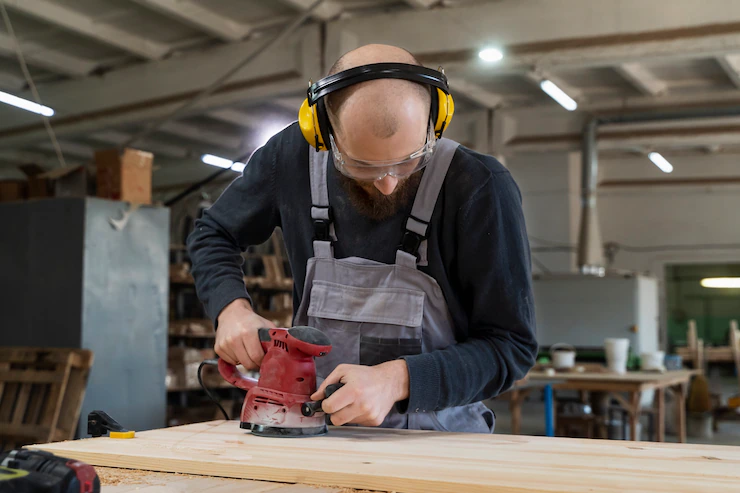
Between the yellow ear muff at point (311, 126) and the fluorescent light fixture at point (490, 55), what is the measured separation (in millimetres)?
5066

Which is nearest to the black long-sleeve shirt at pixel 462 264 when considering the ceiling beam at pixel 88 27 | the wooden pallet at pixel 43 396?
the wooden pallet at pixel 43 396

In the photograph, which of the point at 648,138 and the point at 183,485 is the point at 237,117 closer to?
the point at 648,138

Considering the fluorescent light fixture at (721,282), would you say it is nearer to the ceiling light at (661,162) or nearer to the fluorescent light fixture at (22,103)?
the ceiling light at (661,162)

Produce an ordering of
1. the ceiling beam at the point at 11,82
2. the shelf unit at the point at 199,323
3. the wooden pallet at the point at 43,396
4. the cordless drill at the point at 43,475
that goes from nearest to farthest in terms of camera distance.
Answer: the cordless drill at the point at 43,475, the wooden pallet at the point at 43,396, the shelf unit at the point at 199,323, the ceiling beam at the point at 11,82

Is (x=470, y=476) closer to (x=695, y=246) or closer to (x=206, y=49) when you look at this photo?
(x=206, y=49)

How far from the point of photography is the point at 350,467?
3.88 ft

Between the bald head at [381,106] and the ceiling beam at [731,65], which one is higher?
the ceiling beam at [731,65]

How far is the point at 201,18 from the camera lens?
6.98m

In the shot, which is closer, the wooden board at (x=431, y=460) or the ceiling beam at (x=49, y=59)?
the wooden board at (x=431, y=460)

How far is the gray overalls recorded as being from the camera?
1692 millimetres

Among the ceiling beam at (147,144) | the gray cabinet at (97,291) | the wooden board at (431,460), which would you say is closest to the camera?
the wooden board at (431,460)

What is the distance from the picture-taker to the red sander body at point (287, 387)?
5.12 ft

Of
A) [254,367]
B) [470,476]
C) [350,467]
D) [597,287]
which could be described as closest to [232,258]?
[254,367]

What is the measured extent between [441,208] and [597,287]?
314 inches
